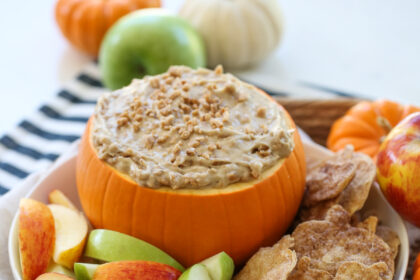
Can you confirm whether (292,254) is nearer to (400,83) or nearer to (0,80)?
(400,83)

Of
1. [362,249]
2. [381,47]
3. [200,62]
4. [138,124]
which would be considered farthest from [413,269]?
[381,47]

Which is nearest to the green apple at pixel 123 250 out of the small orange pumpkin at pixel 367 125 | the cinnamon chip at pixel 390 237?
the cinnamon chip at pixel 390 237

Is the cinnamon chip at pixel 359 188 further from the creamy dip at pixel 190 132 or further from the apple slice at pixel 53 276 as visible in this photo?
the apple slice at pixel 53 276

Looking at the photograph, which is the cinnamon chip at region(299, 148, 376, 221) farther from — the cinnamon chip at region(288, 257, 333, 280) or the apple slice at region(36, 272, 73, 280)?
the apple slice at region(36, 272, 73, 280)

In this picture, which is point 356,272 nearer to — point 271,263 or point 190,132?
point 271,263

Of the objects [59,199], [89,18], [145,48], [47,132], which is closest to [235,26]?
[145,48]

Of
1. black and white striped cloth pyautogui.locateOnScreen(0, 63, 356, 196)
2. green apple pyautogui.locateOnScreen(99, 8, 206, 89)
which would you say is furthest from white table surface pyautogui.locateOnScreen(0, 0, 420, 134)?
green apple pyautogui.locateOnScreen(99, 8, 206, 89)
